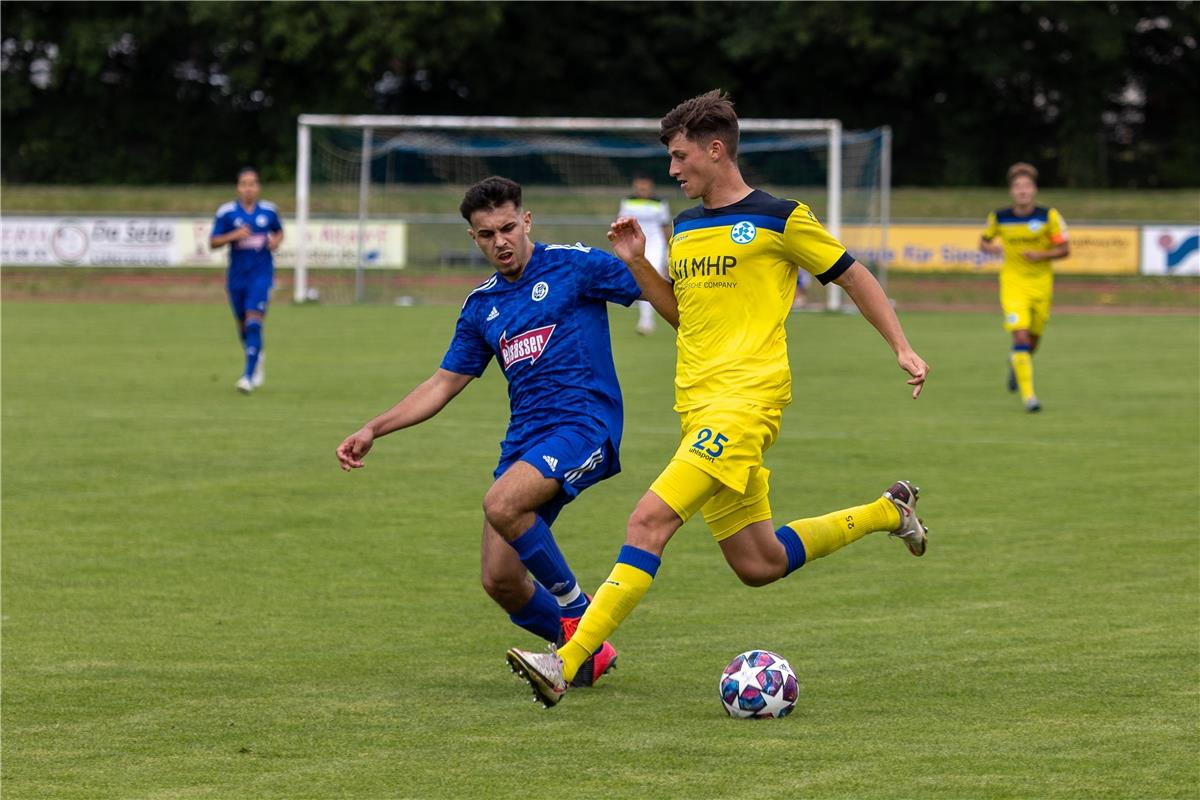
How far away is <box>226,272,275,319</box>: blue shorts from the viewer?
698 inches

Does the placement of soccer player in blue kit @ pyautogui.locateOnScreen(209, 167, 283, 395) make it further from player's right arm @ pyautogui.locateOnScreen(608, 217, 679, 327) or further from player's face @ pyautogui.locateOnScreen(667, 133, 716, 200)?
player's face @ pyautogui.locateOnScreen(667, 133, 716, 200)

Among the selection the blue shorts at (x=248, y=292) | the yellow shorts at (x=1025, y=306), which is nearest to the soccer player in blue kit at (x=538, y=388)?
the yellow shorts at (x=1025, y=306)

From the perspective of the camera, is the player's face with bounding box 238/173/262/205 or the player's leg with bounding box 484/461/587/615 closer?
the player's leg with bounding box 484/461/587/615

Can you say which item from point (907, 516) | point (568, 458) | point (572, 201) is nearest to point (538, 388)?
point (568, 458)

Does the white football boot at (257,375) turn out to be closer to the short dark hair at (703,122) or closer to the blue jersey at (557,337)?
the blue jersey at (557,337)

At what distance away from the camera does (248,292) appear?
17.8 m

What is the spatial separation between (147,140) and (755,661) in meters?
47.8

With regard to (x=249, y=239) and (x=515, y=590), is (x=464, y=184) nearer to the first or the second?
(x=249, y=239)

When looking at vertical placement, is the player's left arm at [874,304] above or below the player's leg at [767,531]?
above

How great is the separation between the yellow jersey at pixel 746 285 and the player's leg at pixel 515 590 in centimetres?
83

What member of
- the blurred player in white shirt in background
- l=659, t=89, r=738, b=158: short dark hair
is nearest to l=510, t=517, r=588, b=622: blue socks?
l=659, t=89, r=738, b=158: short dark hair

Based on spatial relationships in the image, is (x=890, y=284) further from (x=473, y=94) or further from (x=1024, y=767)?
(x=1024, y=767)

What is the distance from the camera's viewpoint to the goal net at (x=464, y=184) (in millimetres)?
32000

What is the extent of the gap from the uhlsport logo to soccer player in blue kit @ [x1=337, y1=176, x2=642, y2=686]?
502 mm
